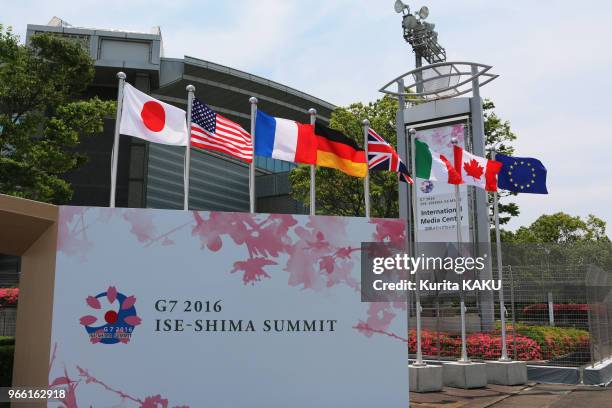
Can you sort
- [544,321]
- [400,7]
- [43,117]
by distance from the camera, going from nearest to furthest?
[544,321] < [43,117] < [400,7]

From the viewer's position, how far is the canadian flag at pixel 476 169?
52.1 feet

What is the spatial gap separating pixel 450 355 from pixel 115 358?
11633 mm

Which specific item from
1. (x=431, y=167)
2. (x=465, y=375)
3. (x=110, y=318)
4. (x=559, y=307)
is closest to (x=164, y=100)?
(x=431, y=167)

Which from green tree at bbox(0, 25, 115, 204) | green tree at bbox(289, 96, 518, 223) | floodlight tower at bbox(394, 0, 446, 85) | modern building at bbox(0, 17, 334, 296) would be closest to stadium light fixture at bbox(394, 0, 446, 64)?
floodlight tower at bbox(394, 0, 446, 85)

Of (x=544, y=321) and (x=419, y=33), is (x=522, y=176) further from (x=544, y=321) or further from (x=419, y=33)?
(x=419, y=33)

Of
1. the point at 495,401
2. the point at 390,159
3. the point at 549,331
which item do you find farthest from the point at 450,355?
the point at 390,159

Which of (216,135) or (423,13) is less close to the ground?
(423,13)

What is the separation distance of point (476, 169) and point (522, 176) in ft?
5.10

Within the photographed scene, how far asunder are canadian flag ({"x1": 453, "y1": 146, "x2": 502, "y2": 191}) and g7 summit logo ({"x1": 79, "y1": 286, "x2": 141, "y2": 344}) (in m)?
9.84

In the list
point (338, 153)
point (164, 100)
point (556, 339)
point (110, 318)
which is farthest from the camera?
point (164, 100)

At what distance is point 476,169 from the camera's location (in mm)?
16141

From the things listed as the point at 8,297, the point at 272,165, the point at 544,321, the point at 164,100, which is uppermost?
the point at 164,100

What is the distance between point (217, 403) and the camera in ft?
32.9

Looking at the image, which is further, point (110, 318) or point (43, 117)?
point (43, 117)
